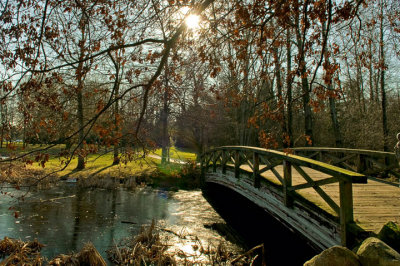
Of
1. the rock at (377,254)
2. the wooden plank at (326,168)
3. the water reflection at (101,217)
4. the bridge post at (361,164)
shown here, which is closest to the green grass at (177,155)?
the water reflection at (101,217)

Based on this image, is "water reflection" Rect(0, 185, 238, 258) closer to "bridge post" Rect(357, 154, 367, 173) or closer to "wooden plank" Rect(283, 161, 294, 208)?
"wooden plank" Rect(283, 161, 294, 208)

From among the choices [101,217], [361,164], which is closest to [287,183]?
[361,164]

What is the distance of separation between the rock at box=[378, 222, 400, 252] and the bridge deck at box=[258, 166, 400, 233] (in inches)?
6.2

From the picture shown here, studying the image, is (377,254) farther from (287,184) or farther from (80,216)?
(80,216)

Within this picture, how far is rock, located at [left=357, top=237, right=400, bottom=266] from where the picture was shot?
11.1ft

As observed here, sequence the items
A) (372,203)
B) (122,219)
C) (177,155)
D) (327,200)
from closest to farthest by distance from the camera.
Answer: (327,200) < (372,203) < (122,219) < (177,155)

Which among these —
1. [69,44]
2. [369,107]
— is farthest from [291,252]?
[369,107]

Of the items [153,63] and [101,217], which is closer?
[153,63]

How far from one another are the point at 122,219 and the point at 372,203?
24.1 ft

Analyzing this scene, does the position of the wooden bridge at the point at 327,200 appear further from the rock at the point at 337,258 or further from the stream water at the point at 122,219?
the stream water at the point at 122,219

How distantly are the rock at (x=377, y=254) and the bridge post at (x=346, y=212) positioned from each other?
59cm

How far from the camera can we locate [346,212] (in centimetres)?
446

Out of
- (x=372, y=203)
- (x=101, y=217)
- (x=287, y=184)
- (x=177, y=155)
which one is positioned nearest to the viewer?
(x=372, y=203)

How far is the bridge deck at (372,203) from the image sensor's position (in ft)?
14.9
